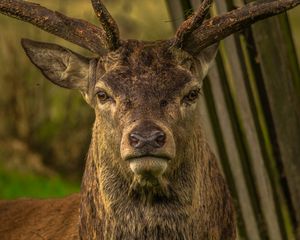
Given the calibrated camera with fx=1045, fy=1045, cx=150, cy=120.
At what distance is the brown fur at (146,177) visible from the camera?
674cm

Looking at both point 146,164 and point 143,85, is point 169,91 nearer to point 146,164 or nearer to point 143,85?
point 143,85

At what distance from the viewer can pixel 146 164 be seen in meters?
6.39

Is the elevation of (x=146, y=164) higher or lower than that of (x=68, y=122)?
lower

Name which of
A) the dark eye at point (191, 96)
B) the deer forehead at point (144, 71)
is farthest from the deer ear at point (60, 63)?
the dark eye at point (191, 96)

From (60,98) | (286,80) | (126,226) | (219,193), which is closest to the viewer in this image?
(126,226)

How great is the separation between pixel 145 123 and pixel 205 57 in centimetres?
130

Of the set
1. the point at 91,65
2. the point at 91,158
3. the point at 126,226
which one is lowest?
the point at 126,226

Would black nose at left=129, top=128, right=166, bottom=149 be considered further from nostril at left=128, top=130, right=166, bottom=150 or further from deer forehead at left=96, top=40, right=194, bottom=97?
deer forehead at left=96, top=40, right=194, bottom=97

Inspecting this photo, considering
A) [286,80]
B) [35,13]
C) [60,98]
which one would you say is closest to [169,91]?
[35,13]

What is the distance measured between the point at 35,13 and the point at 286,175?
3.08 meters

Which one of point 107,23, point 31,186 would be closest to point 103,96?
point 107,23

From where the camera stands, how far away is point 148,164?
21.0 ft

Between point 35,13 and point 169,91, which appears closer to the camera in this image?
point 169,91

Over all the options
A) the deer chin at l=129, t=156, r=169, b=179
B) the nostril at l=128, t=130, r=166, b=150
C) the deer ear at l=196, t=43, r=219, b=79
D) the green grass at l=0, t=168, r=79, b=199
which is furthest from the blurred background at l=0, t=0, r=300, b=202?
the nostril at l=128, t=130, r=166, b=150
